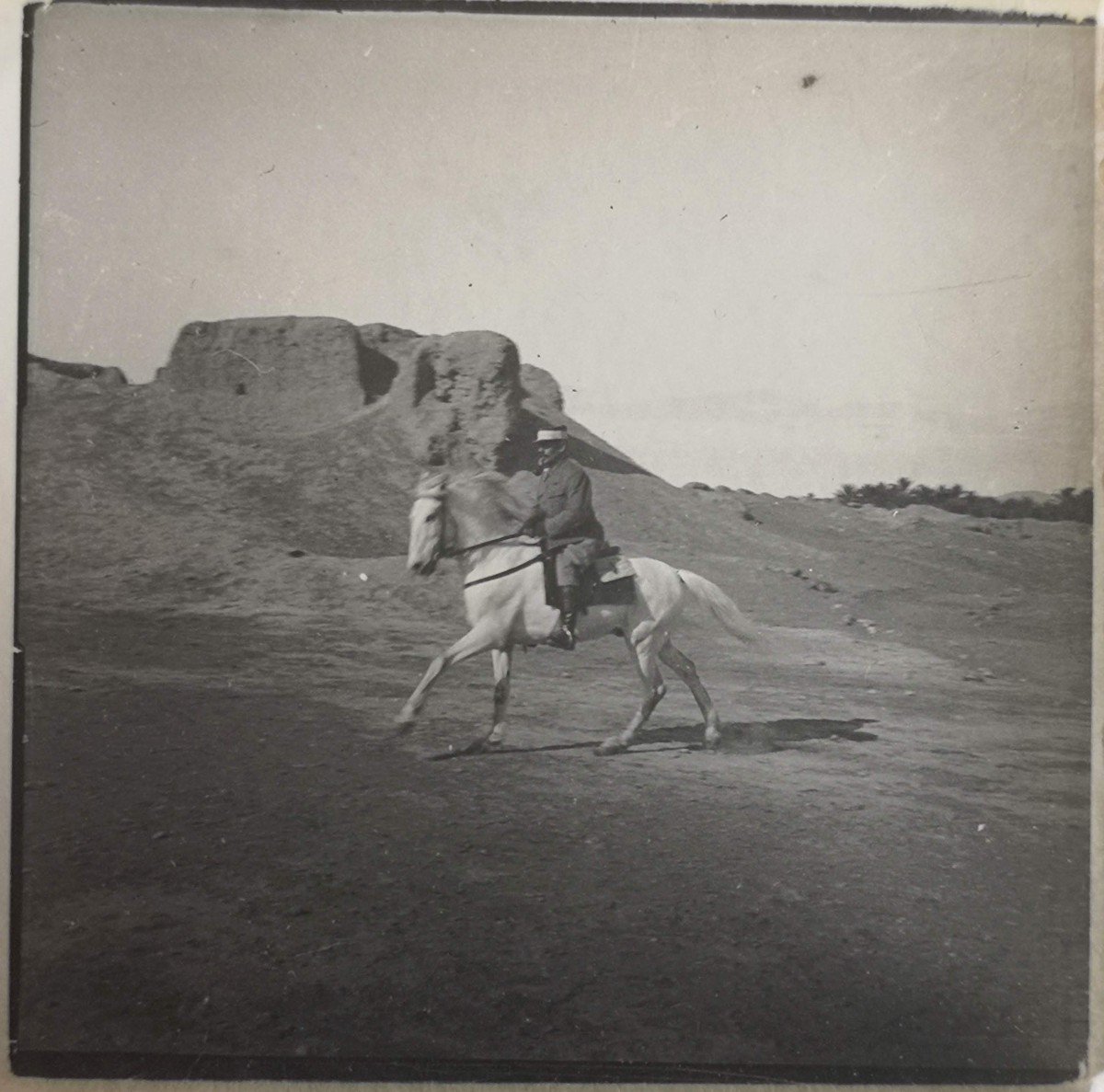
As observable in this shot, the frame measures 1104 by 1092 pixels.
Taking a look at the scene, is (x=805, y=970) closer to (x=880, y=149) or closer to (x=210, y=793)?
(x=210, y=793)

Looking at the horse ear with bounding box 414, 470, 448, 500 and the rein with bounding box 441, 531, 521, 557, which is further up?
the horse ear with bounding box 414, 470, 448, 500

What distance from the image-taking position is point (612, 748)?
363 centimetres

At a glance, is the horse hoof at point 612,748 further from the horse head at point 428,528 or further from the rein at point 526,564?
the horse head at point 428,528

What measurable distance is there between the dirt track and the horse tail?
0.22 ft

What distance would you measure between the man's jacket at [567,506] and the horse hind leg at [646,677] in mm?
397

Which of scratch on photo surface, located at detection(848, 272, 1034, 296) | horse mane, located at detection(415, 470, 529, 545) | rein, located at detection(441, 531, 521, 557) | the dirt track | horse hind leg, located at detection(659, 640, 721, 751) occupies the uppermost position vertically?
scratch on photo surface, located at detection(848, 272, 1034, 296)

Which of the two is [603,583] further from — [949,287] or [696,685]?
[949,287]

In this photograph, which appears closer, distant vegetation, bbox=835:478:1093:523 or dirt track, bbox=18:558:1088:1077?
dirt track, bbox=18:558:1088:1077

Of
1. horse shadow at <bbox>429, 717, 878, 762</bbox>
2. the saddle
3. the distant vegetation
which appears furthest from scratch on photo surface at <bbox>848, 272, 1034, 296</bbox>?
horse shadow at <bbox>429, 717, 878, 762</bbox>

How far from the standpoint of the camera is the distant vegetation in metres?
3.76

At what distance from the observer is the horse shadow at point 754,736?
12.0 ft

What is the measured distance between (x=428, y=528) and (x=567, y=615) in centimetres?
60

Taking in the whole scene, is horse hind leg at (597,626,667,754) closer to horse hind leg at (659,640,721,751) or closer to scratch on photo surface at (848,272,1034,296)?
horse hind leg at (659,640,721,751)

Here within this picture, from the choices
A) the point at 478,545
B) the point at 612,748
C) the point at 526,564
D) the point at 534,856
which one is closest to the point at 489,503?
the point at 478,545
